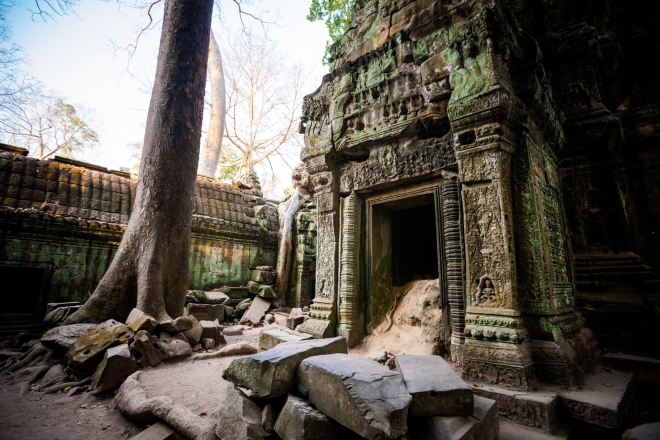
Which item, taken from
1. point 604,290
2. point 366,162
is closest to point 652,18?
point 604,290

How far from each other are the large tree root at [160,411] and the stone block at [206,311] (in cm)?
365

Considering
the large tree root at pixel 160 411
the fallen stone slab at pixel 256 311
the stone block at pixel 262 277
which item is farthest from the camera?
the stone block at pixel 262 277

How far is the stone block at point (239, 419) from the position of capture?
6.30 ft

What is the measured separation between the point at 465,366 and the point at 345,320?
169cm

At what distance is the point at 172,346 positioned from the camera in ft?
12.8

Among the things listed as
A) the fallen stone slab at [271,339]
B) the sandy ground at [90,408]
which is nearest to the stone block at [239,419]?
the sandy ground at [90,408]

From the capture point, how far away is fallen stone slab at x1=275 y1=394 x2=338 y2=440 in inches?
69.7

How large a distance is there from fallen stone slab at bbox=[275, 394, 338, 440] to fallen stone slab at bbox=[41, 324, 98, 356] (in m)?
3.32

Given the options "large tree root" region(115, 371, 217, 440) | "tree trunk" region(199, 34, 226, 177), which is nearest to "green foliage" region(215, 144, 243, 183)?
"tree trunk" region(199, 34, 226, 177)

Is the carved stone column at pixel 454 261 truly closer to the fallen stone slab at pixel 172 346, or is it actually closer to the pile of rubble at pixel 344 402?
the pile of rubble at pixel 344 402

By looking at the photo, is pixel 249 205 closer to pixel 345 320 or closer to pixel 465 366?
pixel 345 320

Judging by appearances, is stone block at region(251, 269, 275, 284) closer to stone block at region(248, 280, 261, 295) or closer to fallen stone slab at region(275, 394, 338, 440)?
stone block at region(248, 280, 261, 295)

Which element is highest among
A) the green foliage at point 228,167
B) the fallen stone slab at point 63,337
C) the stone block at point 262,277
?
the green foliage at point 228,167

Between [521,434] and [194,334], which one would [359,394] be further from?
[194,334]
